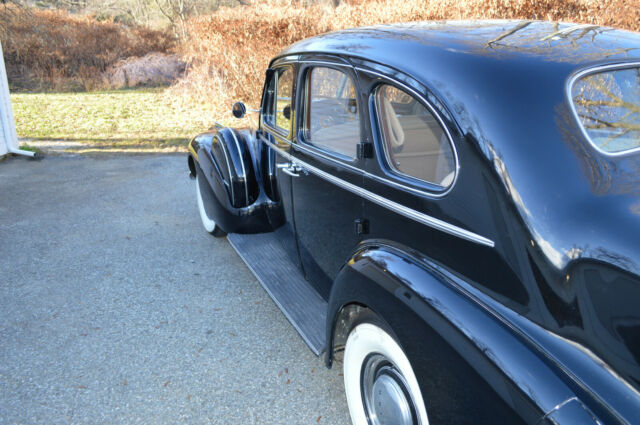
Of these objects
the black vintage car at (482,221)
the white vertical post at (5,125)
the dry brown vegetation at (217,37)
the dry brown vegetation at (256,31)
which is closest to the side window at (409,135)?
the black vintage car at (482,221)

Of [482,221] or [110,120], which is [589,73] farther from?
A: [110,120]

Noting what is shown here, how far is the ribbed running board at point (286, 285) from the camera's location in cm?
271

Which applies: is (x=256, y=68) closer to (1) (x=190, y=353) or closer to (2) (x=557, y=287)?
(1) (x=190, y=353)

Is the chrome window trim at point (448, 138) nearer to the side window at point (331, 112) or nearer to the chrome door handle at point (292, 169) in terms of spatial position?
the side window at point (331, 112)

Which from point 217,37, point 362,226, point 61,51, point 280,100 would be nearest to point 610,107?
point 362,226

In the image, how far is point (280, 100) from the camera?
3.57 meters

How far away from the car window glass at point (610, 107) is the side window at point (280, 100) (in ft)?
6.21

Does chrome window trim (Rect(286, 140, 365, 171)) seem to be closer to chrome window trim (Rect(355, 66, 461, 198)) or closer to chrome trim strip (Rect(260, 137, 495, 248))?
chrome trim strip (Rect(260, 137, 495, 248))

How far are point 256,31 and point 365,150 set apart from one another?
29.2 ft

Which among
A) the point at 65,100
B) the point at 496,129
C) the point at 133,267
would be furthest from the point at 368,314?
the point at 65,100

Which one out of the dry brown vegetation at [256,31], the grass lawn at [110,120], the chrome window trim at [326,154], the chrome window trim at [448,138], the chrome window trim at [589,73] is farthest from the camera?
the grass lawn at [110,120]

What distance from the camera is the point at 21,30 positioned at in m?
15.8

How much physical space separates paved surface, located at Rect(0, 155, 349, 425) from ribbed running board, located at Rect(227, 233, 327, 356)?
35 cm

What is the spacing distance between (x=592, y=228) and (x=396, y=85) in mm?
1004
